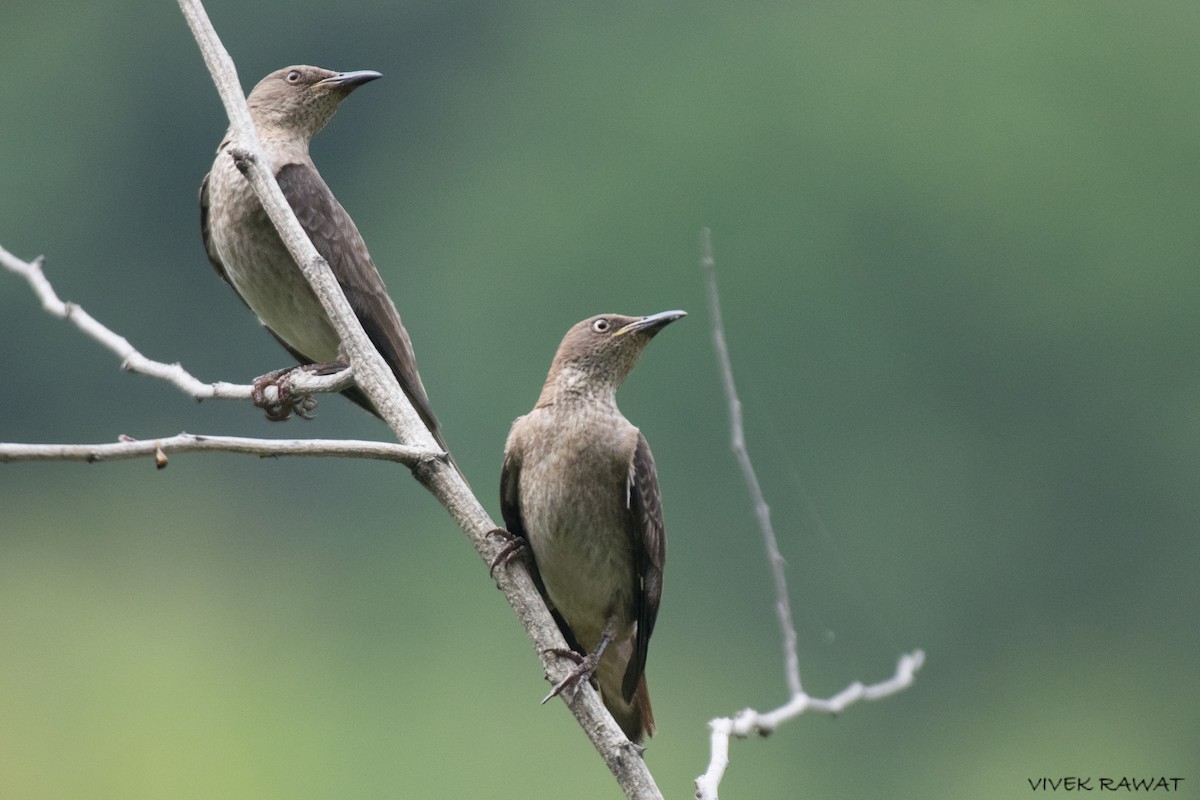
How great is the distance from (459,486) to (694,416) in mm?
14614

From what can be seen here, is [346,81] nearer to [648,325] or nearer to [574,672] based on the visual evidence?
[648,325]

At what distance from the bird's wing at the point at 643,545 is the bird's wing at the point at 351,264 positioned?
1052mm

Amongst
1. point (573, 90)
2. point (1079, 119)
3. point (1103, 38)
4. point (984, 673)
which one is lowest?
point (984, 673)

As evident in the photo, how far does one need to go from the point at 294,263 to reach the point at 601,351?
1.35m

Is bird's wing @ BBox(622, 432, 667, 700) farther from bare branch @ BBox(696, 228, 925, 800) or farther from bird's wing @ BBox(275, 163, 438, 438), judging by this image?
bare branch @ BBox(696, 228, 925, 800)

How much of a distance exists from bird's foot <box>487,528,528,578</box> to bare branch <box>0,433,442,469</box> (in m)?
0.35

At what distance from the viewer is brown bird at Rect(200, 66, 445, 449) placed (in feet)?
19.6

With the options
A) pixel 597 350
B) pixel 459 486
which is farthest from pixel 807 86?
pixel 459 486

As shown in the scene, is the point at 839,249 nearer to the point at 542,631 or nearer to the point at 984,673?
the point at 984,673

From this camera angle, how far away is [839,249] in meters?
21.1

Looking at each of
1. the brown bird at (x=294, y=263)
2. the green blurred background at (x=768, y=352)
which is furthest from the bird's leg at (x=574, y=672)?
the green blurred background at (x=768, y=352)

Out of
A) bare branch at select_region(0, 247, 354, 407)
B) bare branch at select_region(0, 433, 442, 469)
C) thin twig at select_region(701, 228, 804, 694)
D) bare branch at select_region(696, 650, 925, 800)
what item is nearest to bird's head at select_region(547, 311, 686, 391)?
thin twig at select_region(701, 228, 804, 694)

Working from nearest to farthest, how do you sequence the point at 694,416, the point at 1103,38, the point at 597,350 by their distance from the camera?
1. the point at 597,350
2. the point at 694,416
3. the point at 1103,38

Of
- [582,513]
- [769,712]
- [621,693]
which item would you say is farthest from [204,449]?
[621,693]
